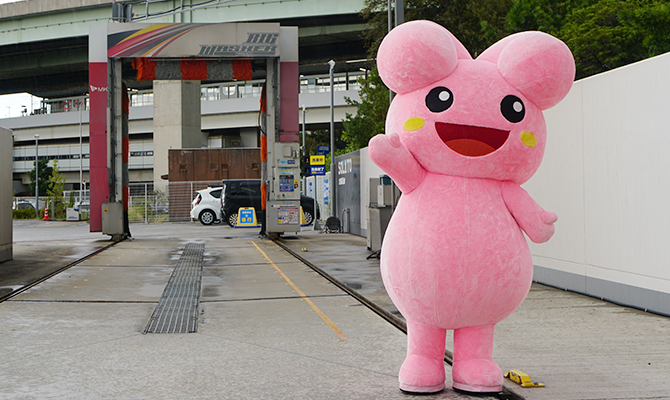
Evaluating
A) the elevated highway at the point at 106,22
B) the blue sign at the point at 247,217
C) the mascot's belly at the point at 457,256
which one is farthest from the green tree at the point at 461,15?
the mascot's belly at the point at 457,256

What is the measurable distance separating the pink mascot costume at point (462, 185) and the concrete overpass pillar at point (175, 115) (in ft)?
135

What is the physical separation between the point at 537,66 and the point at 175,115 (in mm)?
42059

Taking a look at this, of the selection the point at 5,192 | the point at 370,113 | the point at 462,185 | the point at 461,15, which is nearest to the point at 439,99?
the point at 462,185

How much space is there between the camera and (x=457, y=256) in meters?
4.09

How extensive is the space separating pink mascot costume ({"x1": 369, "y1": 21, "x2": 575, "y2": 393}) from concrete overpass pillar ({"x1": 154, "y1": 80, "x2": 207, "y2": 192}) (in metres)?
41.2

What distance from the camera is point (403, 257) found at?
167 inches

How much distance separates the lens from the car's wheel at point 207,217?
30.4 metres

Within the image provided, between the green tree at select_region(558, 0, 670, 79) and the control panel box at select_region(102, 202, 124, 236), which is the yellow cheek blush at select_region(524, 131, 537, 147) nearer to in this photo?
the green tree at select_region(558, 0, 670, 79)

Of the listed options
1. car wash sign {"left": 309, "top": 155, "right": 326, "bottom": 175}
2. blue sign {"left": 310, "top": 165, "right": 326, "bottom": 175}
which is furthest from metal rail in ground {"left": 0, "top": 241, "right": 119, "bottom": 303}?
blue sign {"left": 310, "top": 165, "right": 326, "bottom": 175}

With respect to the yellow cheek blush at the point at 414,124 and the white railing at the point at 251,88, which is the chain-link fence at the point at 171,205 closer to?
the white railing at the point at 251,88

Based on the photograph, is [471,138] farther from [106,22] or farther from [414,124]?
[106,22]

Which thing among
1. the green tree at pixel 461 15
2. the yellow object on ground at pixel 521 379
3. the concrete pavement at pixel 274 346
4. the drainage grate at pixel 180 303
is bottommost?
the drainage grate at pixel 180 303

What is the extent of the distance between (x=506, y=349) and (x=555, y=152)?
4.49 meters

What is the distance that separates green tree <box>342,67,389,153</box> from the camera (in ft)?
94.5
